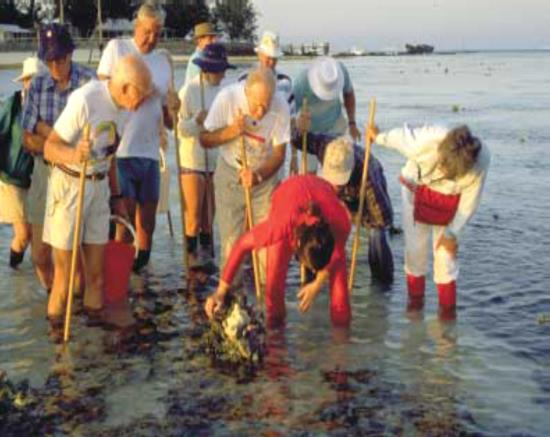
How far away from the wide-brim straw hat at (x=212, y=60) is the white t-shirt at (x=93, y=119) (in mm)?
2469

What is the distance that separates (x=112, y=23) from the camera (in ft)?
288

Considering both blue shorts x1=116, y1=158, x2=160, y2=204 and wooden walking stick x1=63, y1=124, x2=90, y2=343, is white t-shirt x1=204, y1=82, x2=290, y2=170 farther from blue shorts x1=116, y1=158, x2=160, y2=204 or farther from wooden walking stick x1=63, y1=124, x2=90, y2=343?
wooden walking stick x1=63, y1=124, x2=90, y2=343

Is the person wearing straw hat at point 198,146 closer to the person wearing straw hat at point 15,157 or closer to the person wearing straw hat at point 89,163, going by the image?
the person wearing straw hat at point 15,157

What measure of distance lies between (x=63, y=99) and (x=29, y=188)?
1.13 meters

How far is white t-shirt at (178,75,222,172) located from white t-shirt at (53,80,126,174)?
2362 mm

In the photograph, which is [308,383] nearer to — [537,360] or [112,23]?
[537,360]

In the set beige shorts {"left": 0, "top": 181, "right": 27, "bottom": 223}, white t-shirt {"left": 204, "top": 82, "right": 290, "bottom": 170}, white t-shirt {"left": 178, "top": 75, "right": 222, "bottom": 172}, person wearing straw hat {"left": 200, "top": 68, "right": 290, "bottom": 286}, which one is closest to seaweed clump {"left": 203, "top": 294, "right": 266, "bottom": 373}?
person wearing straw hat {"left": 200, "top": 68, "right": 290, "bottom": 286}

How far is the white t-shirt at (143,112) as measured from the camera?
25.2ft

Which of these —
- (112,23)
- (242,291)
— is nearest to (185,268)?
(242,291)

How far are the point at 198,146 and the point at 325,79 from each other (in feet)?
4.71

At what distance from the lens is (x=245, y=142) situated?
7.22 m

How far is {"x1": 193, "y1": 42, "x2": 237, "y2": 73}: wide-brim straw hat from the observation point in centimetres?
866

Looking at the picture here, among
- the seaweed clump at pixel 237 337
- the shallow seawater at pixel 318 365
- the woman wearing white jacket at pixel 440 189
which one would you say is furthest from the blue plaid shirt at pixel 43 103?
the woman wearing white jacket at pixel 440 189

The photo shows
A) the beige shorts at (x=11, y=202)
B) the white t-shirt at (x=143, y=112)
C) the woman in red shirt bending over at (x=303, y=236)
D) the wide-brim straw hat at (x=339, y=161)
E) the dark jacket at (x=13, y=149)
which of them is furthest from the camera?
the beige shorts at (x=11, y=202)
